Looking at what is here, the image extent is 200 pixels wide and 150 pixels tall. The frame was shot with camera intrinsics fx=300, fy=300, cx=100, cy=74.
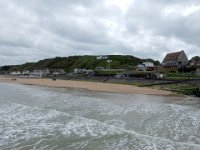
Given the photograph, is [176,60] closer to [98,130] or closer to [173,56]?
[173,56]

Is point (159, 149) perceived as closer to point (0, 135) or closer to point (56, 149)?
point (56, 149)

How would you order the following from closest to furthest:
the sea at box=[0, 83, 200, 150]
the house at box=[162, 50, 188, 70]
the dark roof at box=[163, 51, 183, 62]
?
the sea at box=[0, 83, 200, 150], the house at box=[162, 50, 188, 70], the dark roof at box=[163, 51, 183, 62]

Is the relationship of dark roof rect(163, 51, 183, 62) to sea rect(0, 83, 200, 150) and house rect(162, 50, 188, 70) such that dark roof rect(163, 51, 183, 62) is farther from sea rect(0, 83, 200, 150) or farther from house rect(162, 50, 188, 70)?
sea rect(0, 83, 200, 150)

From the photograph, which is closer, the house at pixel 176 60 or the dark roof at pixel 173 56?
the house at pixel 176 60

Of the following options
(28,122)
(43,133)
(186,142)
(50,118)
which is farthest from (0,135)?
(186,142)

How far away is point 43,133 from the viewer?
16.4m

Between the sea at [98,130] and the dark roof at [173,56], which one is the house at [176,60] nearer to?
the dark roof at [173,56]

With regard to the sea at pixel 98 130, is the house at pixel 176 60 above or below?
above

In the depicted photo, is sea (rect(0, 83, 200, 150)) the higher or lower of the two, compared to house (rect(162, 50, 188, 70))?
lower

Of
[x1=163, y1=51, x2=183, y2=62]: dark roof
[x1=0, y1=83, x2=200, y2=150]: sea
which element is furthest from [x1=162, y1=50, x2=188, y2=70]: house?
[x1=0, y1=83, x2=200, y2=150]: sea

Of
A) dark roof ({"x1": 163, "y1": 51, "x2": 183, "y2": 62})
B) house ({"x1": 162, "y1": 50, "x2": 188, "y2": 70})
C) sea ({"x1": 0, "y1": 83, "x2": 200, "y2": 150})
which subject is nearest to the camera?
sea ({"x1": 0, "y1": 83, "x2": 200, "y2": 150})

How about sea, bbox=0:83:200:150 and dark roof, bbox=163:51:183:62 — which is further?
dark roof, bbox=163:51:183:62

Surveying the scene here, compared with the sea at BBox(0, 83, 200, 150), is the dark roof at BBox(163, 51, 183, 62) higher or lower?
higher

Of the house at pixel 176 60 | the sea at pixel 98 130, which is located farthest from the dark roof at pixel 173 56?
the sea at pixel 98 130
